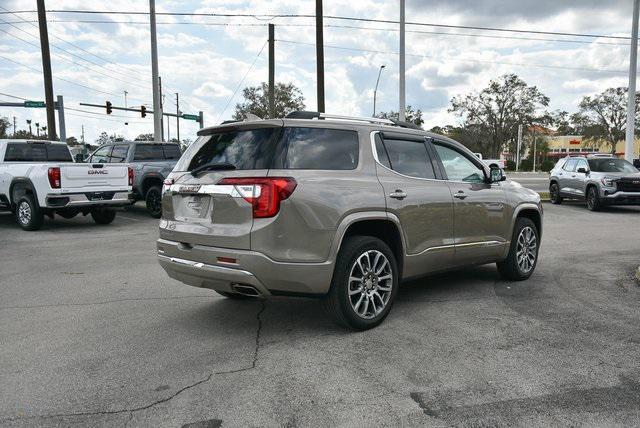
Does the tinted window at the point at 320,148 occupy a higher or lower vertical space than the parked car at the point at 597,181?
higher

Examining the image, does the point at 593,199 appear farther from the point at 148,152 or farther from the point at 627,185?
the point at 148,152

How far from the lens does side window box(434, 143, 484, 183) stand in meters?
5.69

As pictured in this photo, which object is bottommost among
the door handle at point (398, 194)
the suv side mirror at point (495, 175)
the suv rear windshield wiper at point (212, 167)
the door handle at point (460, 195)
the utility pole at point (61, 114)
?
the door handle at point (460, 195)

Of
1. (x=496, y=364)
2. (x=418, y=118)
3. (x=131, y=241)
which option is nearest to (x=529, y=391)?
(x=496, y=364)

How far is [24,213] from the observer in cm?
1154

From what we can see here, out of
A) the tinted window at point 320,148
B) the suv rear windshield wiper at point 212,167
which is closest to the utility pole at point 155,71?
the suv rear windshield wiper at point 212,167

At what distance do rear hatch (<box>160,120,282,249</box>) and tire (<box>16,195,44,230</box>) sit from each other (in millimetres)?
7727

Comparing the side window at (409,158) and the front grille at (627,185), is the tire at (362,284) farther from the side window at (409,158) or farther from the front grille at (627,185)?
the front grille at (627,185)

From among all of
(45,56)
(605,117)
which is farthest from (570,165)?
(605,117)

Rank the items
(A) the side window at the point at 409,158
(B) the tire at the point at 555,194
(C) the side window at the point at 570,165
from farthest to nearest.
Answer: (B) the tire at the point at 555,194 < (C) the side window at the point at 570,165 < (A) the side window at the point at 409,158

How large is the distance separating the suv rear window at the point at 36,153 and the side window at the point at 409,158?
415 inches

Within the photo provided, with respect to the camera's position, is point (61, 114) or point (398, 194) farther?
point (61, 114)

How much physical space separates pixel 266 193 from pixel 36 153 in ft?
35.3

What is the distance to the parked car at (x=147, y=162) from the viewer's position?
44.9ft
